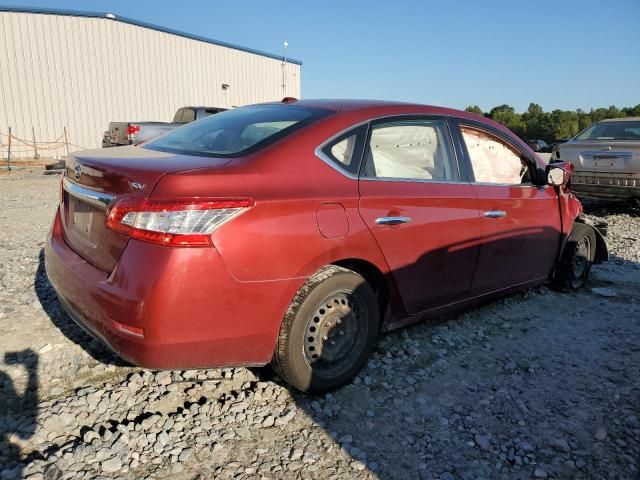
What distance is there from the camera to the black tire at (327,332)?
8.86 ft

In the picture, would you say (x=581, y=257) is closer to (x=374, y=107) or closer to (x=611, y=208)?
(x=374, y=107)

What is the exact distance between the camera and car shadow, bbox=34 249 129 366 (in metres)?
3.18

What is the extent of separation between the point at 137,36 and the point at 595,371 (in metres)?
22.7

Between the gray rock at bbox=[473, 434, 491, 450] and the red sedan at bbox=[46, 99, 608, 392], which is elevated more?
the red sedan at bbox=[46, 99, 608, 392]

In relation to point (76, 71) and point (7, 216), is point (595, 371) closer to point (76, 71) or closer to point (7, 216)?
point (7, 216)

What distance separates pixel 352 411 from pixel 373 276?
2.61ft

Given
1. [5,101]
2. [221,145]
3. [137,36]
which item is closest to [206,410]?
[221,145]

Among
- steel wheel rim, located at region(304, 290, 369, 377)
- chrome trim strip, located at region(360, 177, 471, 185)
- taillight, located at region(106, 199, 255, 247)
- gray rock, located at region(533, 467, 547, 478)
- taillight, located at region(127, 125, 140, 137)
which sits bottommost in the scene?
gray rock, located at region(533, 467, 547, 478)

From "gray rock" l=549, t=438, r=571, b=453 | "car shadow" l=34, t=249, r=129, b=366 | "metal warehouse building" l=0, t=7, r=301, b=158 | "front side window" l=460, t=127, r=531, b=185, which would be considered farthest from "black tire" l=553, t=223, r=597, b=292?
"metal warehouse building" l=0, t=7, r=301, b=158

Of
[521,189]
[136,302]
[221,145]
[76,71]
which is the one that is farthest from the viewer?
[76,71]

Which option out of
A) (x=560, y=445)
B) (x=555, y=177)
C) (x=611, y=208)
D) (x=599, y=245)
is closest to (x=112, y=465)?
(x=560, y=445)

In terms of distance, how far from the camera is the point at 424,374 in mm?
3191

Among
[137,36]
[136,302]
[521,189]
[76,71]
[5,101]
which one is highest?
[137,36]

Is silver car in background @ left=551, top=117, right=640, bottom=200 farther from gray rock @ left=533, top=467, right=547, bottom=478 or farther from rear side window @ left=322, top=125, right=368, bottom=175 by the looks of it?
gray rock @ left=533, top=467, right=547, bottom=478
